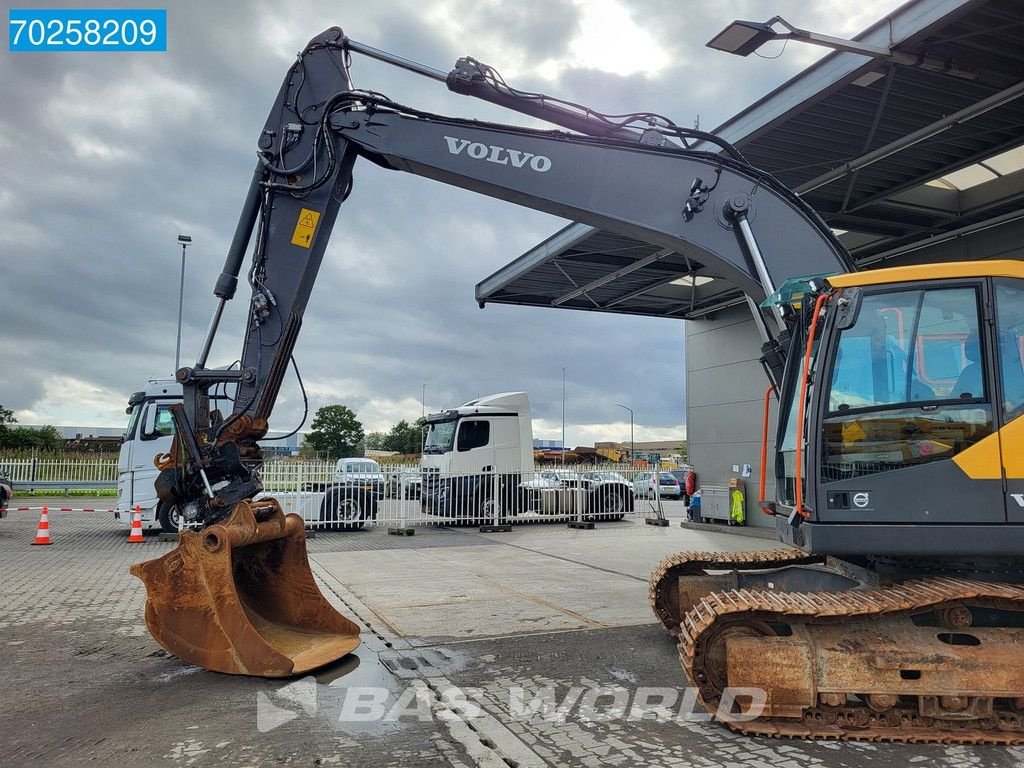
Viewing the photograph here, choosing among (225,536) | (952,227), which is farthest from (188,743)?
(952,227)

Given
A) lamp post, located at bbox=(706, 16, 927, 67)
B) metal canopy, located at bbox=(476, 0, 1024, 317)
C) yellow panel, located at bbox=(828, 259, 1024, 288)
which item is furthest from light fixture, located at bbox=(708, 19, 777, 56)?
yellow panel, located at bbox=(828, 259, 1024, 288)

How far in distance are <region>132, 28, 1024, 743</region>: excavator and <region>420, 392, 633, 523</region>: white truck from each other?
11339mm

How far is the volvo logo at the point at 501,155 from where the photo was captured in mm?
6582

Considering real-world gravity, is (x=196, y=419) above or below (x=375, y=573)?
above

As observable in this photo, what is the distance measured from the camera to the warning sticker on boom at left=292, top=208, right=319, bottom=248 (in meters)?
6.43

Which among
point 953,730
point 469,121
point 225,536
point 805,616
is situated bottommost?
point 953,730

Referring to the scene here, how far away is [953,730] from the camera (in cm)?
439

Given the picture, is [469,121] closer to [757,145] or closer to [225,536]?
[225,536]

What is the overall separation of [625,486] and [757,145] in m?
11.1

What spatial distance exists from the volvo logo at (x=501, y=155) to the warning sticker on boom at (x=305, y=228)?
1.36 meters

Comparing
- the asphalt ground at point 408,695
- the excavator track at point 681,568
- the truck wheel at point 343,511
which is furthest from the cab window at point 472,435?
the excavator track at point 681,568

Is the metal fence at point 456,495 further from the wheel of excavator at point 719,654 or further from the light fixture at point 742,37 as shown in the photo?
the wheel of excavator at point 719,654

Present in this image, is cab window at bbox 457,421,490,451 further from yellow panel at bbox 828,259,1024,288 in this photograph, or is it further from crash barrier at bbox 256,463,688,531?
yellow panel at bbox 828,259,1024,288

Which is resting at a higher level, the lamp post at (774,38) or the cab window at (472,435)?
the lamp post at (774,38)
